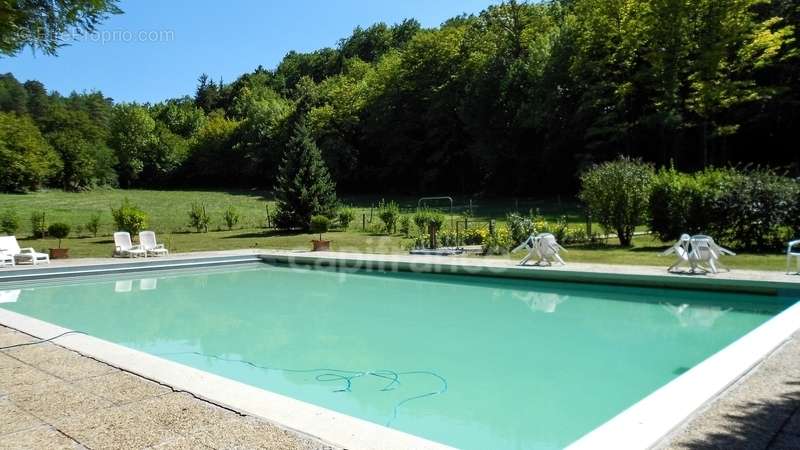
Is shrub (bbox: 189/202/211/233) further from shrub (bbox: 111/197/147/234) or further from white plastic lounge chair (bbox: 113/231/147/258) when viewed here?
white plastic lounge chair (bbox: 113/231/147/258)

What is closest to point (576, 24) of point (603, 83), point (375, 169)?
point (603, 83)

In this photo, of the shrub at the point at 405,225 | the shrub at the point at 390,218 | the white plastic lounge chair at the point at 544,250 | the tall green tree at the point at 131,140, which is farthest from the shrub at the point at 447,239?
the tall green tree at the point at 131,140

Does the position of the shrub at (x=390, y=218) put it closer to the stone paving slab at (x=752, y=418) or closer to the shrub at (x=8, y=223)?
the shrub at (x=8, y=223)

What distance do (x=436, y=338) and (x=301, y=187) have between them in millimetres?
15387

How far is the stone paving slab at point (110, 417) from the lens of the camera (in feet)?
10.1

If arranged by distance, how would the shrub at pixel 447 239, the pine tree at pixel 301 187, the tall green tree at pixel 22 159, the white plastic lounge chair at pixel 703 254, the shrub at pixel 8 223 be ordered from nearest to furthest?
the white plastic lounge chair at pixel 703 254 < the shrub at pixel 447 239 < the shrub at pixel 8 223 < the pine tree at pixel 301 187 < the tall green tree at pixel 22 159

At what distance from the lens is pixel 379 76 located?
46656mm

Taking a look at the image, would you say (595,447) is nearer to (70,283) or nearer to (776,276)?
(776,276)

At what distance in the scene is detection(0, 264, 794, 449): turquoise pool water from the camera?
5.00 m

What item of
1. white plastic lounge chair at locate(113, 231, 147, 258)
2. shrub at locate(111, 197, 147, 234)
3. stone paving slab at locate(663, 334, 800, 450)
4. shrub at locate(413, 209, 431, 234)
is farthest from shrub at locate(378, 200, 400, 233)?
stone paving slab at locate(663, 334, 800, 450)

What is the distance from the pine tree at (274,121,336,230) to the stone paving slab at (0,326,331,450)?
1745 cm

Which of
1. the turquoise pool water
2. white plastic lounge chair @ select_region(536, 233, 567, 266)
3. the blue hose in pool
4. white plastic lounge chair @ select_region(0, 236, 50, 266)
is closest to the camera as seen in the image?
the turquoise pool water

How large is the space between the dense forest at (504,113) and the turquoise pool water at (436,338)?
1958cm

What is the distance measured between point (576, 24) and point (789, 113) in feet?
36.5
